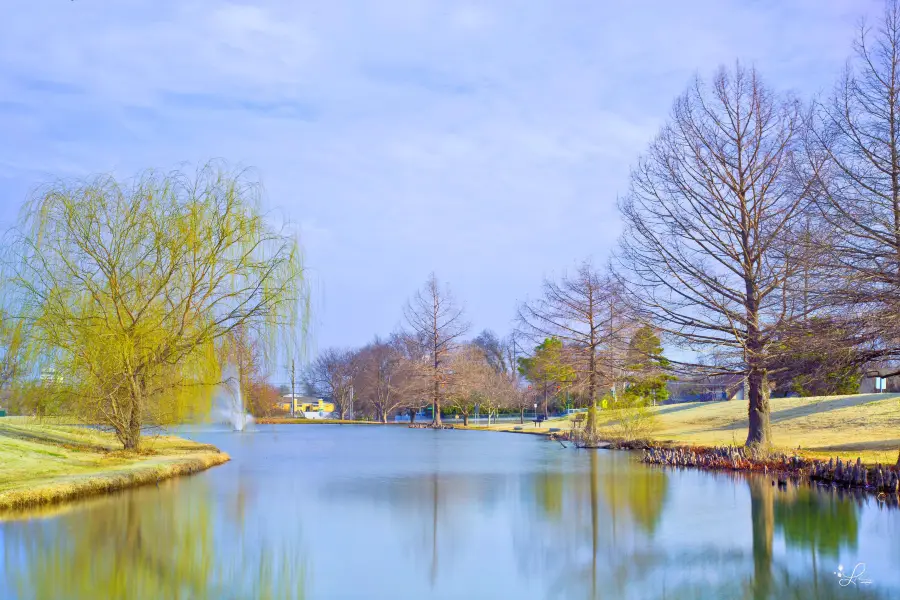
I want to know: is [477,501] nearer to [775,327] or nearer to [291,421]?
[775,327]

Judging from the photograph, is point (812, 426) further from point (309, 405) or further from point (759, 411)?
point (309, 405)

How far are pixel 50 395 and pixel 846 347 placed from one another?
1948 cm

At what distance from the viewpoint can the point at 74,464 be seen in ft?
59.6

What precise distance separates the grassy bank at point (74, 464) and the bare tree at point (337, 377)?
5109 centimetres

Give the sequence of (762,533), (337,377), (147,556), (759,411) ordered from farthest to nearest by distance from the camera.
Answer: (337,377) < (759,411) < (762,533) < (147,556)

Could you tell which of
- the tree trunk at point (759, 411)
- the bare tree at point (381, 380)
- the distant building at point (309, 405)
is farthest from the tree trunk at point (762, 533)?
the distant building at point (309, 405)

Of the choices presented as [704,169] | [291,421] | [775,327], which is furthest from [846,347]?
[291,421]

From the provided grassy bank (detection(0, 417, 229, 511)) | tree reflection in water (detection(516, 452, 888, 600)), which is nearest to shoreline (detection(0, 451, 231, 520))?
grassy bank (detection(0, 417, 229, 511))

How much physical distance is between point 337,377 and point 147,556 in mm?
82363

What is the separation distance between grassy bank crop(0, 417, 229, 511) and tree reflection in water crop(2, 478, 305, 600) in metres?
1.15

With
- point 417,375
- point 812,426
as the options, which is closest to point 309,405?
point 417,375

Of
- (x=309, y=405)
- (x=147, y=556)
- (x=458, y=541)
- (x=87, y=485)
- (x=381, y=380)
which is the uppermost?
(x=381, y=380)

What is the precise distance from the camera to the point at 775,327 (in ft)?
63.9

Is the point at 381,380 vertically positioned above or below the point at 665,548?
above
